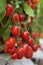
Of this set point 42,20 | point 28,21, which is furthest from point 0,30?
point 42,20

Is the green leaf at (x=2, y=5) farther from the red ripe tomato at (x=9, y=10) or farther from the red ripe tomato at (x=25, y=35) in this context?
the red ripe tomato at (x=25, y=35)

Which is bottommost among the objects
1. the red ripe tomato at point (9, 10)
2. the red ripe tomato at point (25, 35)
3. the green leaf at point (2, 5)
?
the red ripe tomato at point (25, 35)

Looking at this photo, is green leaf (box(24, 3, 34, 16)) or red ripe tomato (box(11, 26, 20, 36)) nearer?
red ripe tomato (box(11, 26, 20, 36))

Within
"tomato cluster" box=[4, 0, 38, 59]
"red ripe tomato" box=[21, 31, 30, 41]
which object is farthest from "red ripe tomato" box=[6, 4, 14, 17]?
"red ripe tomato" box=[21, 31, 30, 41]

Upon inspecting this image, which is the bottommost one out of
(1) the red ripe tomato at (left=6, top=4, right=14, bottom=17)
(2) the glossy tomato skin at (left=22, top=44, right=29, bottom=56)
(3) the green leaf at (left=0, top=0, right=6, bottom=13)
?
(2) the glossy tomato skin at (left=22, top=44, right=29, bottom=56)

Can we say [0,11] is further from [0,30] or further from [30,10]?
[30,10]

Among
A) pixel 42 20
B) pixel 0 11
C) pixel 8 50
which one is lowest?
pixel 42 20

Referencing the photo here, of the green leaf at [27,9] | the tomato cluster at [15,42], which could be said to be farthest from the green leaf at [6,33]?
the green leaf at [27,9]

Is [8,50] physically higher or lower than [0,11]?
lower

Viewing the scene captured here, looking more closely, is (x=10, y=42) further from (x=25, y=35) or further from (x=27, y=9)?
(x=27, y=9)

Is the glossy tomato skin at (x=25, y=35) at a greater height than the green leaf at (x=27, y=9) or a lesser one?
lesser

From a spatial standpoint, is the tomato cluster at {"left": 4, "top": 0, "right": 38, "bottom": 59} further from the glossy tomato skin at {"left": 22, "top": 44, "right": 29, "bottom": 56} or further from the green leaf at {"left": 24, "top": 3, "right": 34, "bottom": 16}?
the green leaf at {"left": 24, "top": 3, "right": 34, "bottom": 16}
